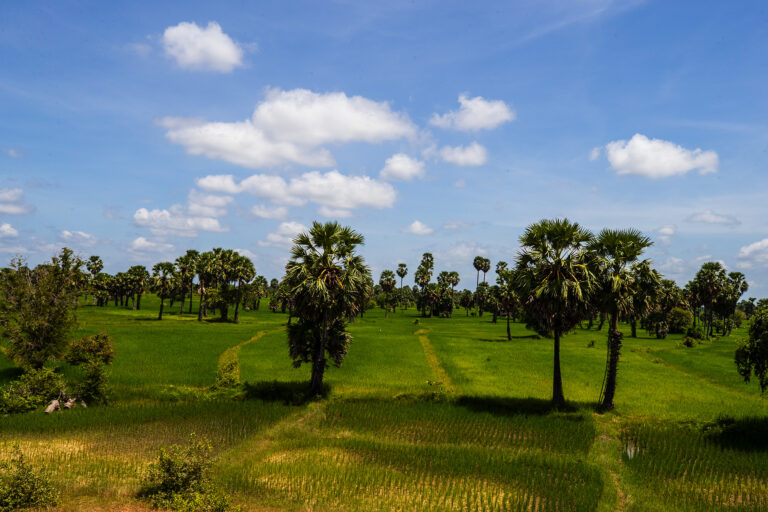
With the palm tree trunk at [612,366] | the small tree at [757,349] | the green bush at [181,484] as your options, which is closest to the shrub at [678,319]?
the small tree at [757,349]

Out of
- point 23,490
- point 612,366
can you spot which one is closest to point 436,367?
point 612,366

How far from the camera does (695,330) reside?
8538 cm

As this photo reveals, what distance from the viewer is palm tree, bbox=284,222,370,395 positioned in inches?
1266

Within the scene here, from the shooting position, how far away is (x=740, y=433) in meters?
26.1

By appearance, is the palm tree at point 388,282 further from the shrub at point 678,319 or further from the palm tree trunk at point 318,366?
the palm tree trunk at point 318,366

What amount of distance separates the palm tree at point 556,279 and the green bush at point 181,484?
23090 millimetres

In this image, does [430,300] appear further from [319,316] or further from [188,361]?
[319,316]

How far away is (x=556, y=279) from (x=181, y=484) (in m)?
25.8

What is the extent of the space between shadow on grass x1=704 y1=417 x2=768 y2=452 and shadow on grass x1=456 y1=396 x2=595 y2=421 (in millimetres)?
7260

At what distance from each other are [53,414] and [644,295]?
41.8 metres

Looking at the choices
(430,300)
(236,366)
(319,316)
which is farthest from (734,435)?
(430,300)

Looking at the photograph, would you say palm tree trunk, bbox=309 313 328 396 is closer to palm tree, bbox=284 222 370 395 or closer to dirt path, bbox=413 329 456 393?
palm tree, bbox=284 222 370 395

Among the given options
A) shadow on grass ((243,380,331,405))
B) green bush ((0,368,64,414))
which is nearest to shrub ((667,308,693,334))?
shadow on grass ((243,380,331,405))

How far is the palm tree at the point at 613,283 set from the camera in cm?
3069
